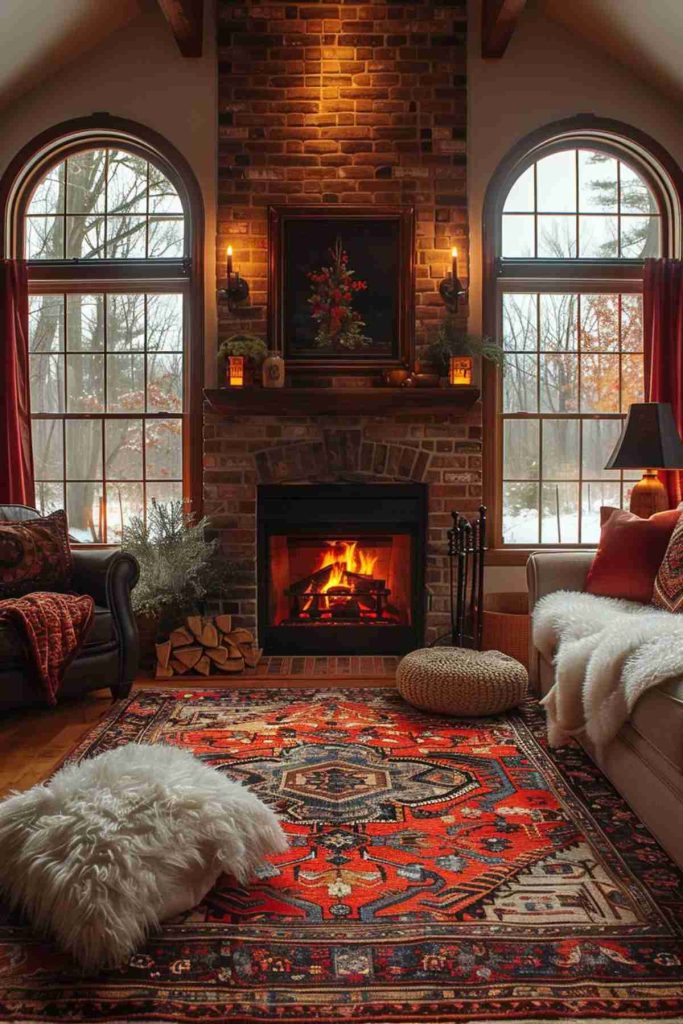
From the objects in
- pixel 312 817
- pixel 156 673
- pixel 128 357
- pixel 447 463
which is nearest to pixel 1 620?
pixel 156 673

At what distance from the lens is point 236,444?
4449 mm

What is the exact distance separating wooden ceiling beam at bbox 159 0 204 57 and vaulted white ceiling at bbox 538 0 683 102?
182 centimetres

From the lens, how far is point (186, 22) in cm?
408

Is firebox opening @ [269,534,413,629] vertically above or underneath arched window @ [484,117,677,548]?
underneath

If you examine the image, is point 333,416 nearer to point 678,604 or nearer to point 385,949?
point 678,604

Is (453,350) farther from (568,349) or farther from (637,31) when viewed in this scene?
(637,31)

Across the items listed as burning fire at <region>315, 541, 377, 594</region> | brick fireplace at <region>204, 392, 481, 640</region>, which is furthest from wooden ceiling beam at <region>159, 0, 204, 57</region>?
burning fire at <region>315, 541, 377, 594</region>

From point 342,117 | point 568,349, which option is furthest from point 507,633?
point 342,117

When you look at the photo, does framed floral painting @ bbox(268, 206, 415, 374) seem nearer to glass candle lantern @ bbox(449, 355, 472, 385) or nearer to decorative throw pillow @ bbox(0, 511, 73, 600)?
glass candle lantern @ bbox(449, 355, 472, 385)

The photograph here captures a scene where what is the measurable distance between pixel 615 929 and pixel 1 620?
7.88 ft

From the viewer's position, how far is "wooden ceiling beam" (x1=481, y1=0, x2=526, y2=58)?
4.00 metres

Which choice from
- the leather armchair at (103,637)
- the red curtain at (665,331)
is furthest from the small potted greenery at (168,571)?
the red curtain at (665,331)

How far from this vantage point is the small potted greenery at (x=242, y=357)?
14.0 feet

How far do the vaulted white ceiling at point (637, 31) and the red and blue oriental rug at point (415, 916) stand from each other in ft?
11.3
